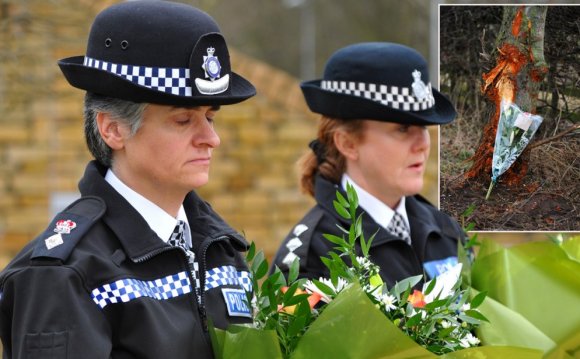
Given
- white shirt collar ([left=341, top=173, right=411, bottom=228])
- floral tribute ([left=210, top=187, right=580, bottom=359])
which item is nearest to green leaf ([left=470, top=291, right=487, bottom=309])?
floral tribute ([left=210, top=187, right=580, bottom=359])

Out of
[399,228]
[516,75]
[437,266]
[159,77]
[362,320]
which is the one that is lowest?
[437,266]

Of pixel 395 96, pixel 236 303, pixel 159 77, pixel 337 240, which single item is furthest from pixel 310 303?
pixel 395 96

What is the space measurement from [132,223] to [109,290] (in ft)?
0.72

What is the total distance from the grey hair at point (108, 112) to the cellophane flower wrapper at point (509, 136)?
863mm

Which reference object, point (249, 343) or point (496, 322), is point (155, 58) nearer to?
point (249, 343)

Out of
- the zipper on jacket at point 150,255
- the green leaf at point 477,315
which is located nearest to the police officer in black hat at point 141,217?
the zipper on jacket at point 150,255

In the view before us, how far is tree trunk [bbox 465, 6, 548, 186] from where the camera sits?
2852mm

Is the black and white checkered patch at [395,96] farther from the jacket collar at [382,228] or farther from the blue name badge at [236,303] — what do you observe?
the blue name badge at [236,303]

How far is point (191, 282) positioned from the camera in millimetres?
2721

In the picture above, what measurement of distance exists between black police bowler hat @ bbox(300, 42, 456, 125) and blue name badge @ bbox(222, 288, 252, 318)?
1.04 meters

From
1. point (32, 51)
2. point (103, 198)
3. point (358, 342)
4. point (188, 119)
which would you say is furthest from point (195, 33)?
point (32, 51)

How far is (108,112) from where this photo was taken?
2.74m

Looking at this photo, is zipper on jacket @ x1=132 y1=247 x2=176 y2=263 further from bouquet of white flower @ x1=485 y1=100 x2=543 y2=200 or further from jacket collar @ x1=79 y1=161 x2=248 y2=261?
bouquet of white flower @ x1=485 y1=100 x2=543 y2=200

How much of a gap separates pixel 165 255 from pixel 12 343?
0.43 metres
